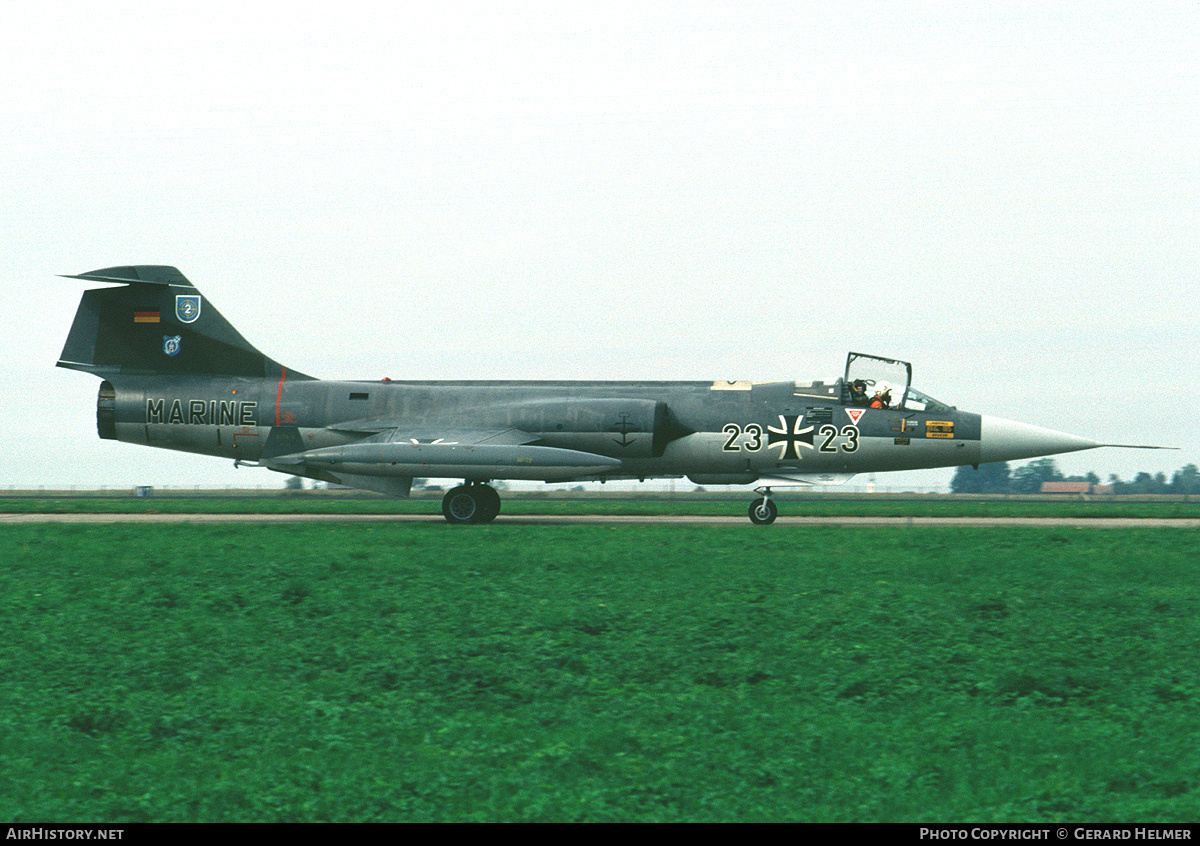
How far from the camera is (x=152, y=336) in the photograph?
27766 mm

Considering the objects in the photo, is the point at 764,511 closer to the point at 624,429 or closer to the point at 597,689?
the point at 624,429

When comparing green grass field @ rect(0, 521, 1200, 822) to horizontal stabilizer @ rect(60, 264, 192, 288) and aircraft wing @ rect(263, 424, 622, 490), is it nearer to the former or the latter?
aircraft wing @ rect(263, 424, 622, 490)

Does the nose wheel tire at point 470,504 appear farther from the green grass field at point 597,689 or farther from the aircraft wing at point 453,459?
the green grass field at point 597,689

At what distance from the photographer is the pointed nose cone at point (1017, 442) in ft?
81.8

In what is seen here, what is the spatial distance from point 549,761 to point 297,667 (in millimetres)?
3463

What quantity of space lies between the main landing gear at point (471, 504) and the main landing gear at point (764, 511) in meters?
6.25

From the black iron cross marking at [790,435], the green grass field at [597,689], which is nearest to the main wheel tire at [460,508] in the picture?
the black iron cross marking at [790,435]

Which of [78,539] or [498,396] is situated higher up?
[498,396]

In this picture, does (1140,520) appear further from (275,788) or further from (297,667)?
(275,788)

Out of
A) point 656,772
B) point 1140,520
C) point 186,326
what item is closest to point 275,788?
point 656,772

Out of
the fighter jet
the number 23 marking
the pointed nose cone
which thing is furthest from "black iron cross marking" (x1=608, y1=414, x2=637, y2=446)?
→ the pointed nose cone

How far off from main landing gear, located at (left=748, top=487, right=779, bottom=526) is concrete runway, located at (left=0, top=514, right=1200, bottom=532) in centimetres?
25

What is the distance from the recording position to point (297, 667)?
31.4 feet

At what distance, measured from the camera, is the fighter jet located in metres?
24.9
